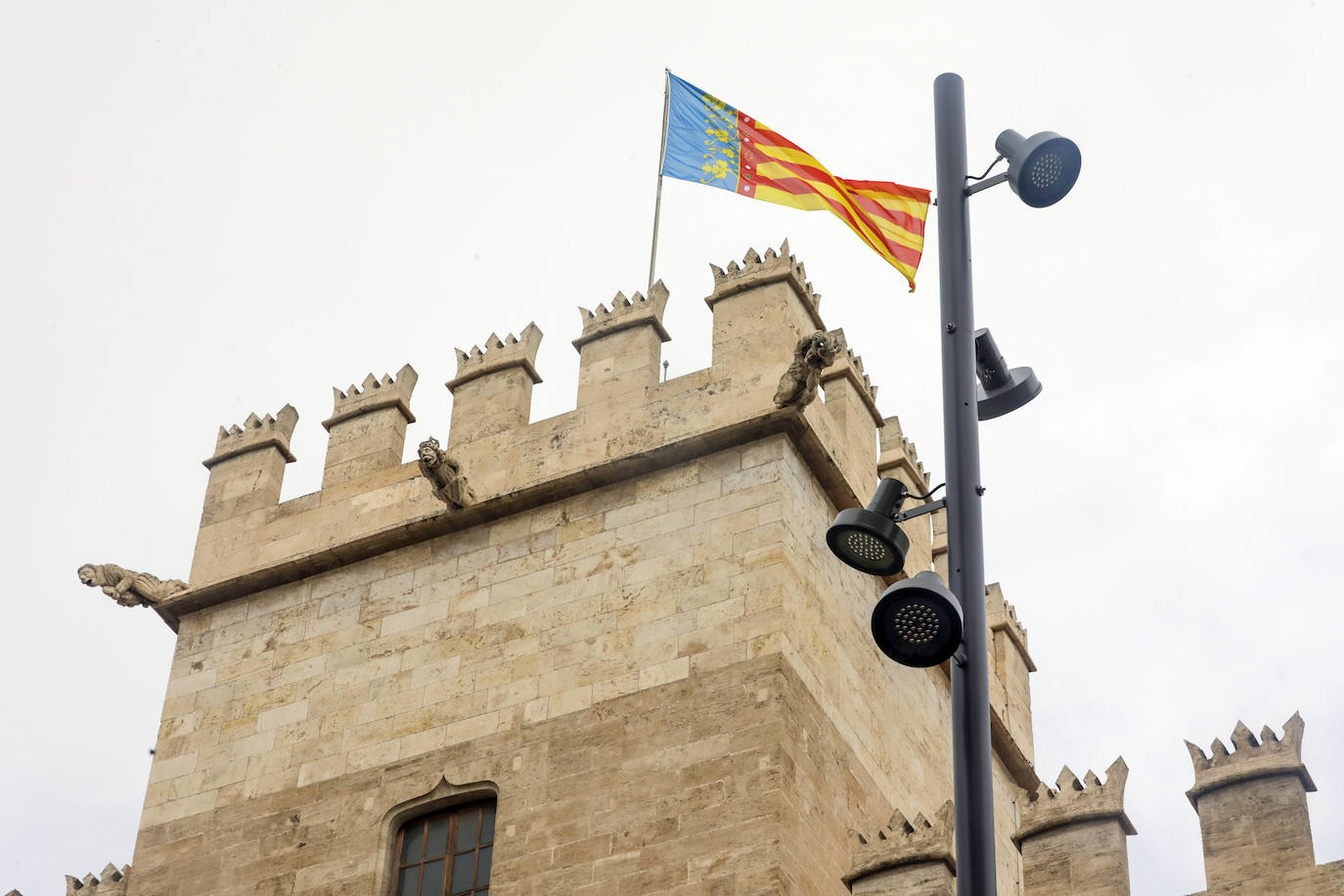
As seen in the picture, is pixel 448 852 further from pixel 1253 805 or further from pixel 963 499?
pixel 963 499

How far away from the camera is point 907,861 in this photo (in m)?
16.3

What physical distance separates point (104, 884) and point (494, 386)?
6.04 meters

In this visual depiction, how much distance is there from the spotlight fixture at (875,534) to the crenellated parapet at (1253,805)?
444 centimetres

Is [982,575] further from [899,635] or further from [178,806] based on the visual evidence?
[178,806]

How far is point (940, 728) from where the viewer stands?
21.6 metres

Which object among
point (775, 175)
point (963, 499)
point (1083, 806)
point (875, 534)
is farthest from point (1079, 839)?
point (775, 175)

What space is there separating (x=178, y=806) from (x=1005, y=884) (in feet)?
27.2

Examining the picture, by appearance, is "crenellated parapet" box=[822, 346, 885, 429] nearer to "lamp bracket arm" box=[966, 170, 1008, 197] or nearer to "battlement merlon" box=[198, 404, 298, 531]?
"battlement merlon" box=[198, 404, 298, 531]

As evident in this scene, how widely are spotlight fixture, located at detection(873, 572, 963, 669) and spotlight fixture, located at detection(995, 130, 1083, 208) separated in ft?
9.13

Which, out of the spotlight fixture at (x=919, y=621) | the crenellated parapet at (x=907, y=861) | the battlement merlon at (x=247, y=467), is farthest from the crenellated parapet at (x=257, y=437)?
the spotlight fixture at (x=919, y=621)

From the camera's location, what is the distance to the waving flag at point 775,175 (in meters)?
19.1

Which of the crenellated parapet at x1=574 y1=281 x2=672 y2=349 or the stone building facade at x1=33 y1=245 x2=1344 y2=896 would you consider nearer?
the stone building facade at x1=33 y1=245 x2=1344 y2=896

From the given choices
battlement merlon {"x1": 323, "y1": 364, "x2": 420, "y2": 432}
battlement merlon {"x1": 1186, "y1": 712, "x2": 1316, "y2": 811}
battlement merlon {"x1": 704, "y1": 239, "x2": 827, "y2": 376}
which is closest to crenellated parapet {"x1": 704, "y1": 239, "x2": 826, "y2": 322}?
battlement merlon {"x1": 704, "y1": 239, "x2": 827, "y2": 376}

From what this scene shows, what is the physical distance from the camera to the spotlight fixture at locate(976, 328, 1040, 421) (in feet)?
41.8
